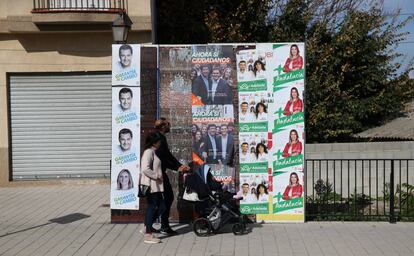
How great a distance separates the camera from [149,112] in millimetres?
8945

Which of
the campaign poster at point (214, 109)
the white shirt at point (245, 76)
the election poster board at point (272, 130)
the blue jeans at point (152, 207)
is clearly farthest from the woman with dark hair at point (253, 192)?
the white shirt at point (245, 76)

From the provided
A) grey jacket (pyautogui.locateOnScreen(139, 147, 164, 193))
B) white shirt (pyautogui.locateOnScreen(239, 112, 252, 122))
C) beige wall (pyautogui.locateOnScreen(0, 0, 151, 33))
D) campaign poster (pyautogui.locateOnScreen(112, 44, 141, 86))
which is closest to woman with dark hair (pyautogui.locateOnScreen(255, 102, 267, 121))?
white shirt (pyautogui.locateOnScreen(239, 112, 252, 122))

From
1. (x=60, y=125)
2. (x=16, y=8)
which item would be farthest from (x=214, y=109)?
(x=16, y=8)

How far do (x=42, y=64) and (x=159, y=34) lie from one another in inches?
176

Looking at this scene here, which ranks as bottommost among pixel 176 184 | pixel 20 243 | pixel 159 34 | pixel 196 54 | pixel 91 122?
pixel 20 243

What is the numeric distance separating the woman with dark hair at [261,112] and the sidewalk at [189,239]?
68.3 inches

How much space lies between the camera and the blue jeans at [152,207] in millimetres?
7953

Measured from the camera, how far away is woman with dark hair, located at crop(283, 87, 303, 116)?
873cm

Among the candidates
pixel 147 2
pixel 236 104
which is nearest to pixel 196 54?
pixel 236 104

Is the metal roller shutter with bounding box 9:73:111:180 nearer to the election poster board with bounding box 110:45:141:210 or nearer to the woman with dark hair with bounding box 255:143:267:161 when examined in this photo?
the election poster board with bounding box 110:45:141:210

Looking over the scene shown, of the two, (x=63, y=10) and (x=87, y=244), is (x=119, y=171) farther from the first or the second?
(x=63, y=10)

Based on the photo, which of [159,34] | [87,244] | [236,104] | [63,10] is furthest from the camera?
[159,34]

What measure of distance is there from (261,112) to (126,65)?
2301 millimetres

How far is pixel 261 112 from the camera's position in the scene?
8.79m
